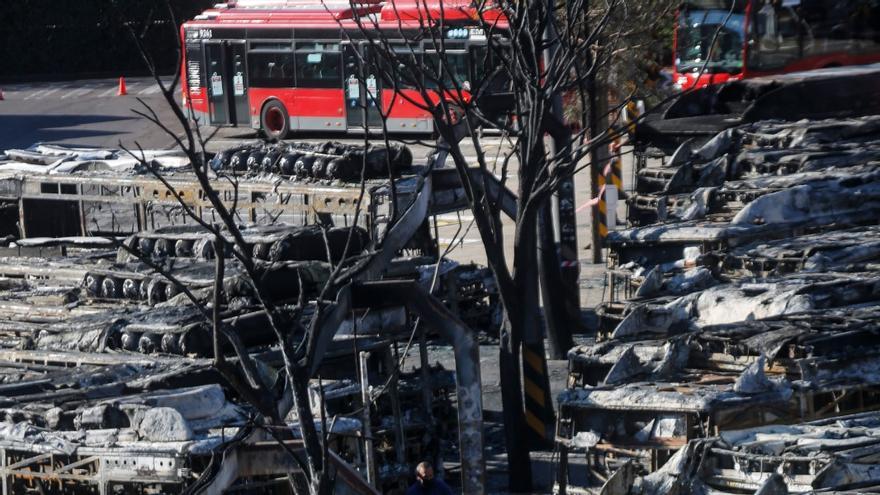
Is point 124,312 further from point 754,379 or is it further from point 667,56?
point 667,56

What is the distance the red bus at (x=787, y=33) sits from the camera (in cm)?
2842

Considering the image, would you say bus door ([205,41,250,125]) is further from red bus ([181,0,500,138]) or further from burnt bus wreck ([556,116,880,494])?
burnt bus wreck ([556,116,880,494])

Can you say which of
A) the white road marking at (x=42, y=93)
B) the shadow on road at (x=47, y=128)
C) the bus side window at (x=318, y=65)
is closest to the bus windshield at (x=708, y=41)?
the bus side window at (x=318, y=65)

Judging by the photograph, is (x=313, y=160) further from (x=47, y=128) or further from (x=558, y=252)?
(x=47, y=128)

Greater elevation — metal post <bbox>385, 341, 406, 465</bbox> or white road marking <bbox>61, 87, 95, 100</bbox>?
metal post <bbox>385, 341, 406, 465</bbox>

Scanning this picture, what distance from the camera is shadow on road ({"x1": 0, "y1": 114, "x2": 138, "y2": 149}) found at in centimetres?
3609

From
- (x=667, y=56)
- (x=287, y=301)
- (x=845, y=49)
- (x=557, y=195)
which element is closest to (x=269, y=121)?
(x=667, y=56)

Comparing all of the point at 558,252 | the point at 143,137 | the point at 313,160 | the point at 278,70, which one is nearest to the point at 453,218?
the point at 313,160

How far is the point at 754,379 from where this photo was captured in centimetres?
1023

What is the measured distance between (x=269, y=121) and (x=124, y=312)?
20.0 m

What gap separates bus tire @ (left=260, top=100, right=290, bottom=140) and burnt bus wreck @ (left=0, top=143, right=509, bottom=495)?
1142cm

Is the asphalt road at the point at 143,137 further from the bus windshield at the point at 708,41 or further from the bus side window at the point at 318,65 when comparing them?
the bus windshield at the point at 708,41

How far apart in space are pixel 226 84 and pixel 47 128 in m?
6.05

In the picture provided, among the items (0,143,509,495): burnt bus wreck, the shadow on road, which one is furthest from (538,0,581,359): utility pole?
the shadow on road
